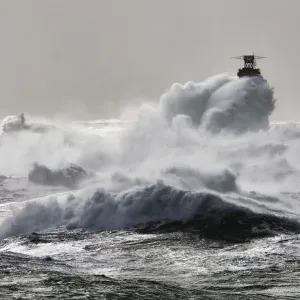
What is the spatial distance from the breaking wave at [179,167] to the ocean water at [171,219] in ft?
0.48

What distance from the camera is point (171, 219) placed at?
4472cm

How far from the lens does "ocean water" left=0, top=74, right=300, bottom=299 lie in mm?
29391

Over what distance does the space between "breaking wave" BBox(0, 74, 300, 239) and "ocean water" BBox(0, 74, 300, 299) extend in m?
0.15

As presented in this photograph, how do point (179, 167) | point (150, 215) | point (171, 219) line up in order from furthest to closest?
1. point (179, 167)
2. point (150, 215)
3. point (171, 219)

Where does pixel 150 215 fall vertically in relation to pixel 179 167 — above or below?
below

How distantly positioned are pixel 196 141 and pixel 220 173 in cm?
3209

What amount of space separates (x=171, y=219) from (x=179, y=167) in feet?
37.7

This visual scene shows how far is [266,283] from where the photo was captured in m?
29.6

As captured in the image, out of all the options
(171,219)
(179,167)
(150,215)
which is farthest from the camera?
(179,167)

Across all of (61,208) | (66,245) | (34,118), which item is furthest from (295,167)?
(34,118)

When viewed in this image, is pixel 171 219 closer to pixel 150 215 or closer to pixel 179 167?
pixel 150 215

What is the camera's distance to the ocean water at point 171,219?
29391mm

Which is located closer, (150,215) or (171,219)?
(171,219)

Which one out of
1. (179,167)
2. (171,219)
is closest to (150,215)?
(171,219)
